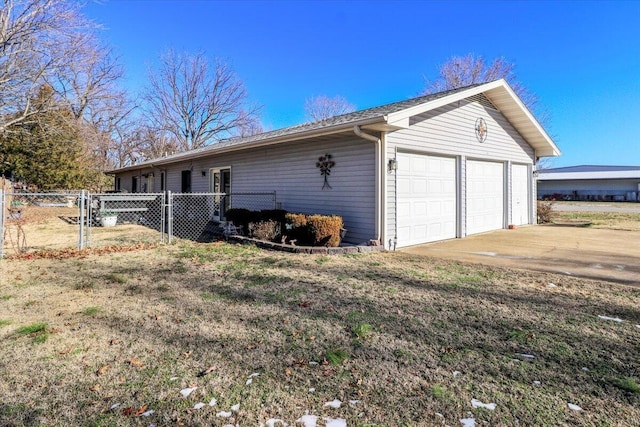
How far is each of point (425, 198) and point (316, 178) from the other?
2681mm

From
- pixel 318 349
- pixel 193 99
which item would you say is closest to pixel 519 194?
pixel 318 349

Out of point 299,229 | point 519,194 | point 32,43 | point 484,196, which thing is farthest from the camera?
point 32,43

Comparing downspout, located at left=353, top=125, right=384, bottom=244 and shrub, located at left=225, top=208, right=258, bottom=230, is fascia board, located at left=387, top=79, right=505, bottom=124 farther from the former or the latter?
shrub, located at left=225, top=208, right=258, bottom=230

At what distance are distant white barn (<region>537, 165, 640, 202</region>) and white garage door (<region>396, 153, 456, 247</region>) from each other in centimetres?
3769

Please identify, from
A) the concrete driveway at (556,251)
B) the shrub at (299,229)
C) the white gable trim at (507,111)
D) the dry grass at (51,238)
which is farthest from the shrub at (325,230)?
the dry grass at (51,238)

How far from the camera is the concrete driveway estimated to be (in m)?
5.91

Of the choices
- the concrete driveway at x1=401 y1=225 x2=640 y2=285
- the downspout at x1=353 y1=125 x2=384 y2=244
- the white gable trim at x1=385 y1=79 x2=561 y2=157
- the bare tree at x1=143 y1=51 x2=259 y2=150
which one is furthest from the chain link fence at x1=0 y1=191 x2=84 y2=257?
the bare tree at x1=143 y1=51 x2=259 y2=150

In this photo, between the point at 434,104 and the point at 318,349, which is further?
the point at 434,104

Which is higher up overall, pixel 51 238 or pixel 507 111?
pixel 507 111

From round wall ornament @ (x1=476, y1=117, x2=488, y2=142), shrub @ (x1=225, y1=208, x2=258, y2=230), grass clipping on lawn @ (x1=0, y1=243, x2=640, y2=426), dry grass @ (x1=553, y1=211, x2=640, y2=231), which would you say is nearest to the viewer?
grass clipping on lawn @ (x1=0, y1=243, x2=640, y2=426)

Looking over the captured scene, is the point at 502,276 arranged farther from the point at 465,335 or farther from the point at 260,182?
the point at 260,182

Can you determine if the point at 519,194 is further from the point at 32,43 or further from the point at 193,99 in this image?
the point at 193,99

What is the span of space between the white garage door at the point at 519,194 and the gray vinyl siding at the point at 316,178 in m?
6.82

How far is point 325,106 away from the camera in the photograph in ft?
111
